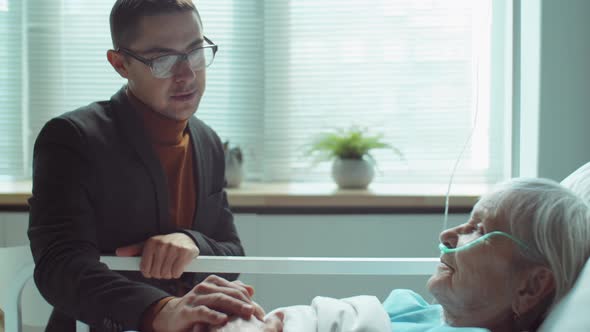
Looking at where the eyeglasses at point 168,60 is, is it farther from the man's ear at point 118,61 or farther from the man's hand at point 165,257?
the man's hand at point 165,257

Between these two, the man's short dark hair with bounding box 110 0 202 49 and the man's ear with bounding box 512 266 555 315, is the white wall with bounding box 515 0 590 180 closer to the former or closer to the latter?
the man's ear with bounding box 512 266 555 315

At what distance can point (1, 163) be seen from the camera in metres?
3.09

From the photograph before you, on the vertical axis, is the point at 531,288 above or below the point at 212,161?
below

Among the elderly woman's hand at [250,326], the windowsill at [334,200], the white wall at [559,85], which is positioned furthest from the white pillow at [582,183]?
the windowsill at [334,200]

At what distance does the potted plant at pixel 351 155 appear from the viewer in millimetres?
2865

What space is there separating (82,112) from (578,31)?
176 centimetres

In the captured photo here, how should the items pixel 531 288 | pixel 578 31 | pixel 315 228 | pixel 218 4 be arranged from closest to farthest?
pixel 531 288, pixel 578 31, pixel 315 228, pixel 218 4

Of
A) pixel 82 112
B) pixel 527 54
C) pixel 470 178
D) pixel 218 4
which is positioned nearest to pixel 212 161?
pixel 82 112

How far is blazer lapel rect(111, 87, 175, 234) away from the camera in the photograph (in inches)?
54.0

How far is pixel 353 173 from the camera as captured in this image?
2859 millimetres

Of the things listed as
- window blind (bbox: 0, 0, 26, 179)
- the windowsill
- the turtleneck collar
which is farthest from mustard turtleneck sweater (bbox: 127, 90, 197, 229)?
window blind (bbox: 0, 0, 26, 179)

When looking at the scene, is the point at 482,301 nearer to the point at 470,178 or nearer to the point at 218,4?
the point at 470,178

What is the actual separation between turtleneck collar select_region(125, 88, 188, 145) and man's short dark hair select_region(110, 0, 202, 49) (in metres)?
0.14

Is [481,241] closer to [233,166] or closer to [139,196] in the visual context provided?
[139,196]
